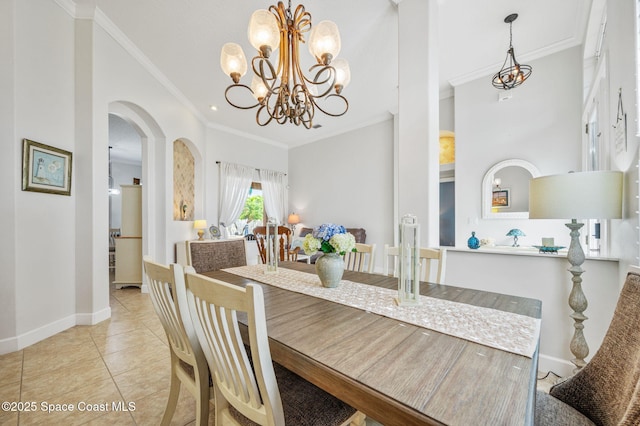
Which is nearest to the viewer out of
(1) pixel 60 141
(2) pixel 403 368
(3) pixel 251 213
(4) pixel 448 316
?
(2) pixel 403 368

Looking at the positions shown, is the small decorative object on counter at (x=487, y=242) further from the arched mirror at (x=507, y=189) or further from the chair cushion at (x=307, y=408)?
the chair cushion at (x=307, y=408)

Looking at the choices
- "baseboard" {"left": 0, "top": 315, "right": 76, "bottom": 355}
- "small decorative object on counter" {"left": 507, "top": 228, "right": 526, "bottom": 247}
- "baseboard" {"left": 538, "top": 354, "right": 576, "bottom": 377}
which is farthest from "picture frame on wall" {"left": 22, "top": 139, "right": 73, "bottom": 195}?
"small decorative object on counter" {"left": 507, "top": 228, "right": 526, "bottom": 247}

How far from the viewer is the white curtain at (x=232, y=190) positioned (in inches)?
218

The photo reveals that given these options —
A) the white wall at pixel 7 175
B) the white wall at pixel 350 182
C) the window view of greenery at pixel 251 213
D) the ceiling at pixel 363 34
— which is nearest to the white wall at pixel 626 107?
the ceiling at pixel 363 34

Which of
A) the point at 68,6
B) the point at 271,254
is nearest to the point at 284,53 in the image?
the point at 271,254

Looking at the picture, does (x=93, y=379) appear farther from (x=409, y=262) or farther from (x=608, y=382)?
(x=608, y=382)

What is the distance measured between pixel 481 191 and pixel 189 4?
169 inches

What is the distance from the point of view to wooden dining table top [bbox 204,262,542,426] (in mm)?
560

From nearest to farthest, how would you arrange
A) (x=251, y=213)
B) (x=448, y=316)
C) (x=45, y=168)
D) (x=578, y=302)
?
(x=448, y=316) → (x=578, y=302) → (x=45, y=168) → (x=251, y=213)

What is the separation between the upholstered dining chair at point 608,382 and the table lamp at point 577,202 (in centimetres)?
81

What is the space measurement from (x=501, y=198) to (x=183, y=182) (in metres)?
5.33

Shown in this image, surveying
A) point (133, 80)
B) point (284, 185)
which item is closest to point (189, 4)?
point (133, 80)

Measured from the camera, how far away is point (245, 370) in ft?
2.77

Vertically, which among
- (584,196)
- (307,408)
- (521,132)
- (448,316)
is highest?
(521,132)
